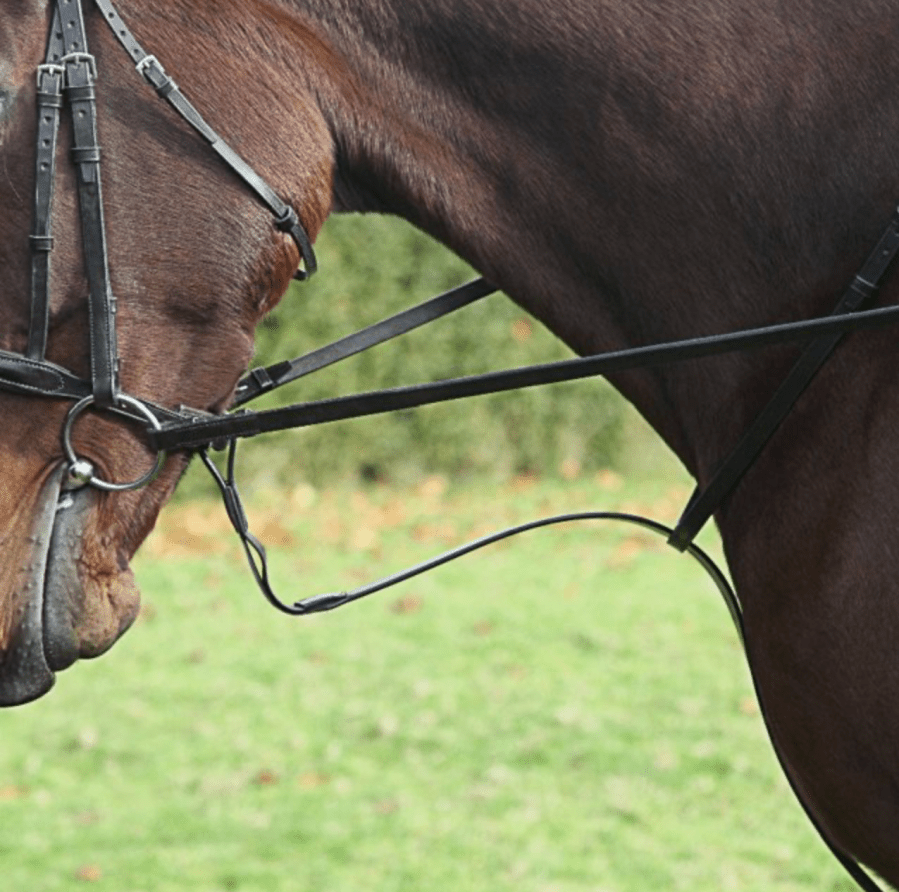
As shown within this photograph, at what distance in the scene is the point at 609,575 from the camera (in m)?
8.20

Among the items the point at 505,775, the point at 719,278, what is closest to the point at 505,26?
the point at 719,278

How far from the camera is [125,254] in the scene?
218cm

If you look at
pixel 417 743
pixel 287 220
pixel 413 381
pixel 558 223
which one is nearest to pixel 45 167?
pixel 287 220

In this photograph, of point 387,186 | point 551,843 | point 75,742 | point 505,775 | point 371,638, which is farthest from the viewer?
point 371,638

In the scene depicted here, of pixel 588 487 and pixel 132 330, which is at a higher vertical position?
pixel 132 330

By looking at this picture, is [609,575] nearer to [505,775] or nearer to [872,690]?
[505,775]

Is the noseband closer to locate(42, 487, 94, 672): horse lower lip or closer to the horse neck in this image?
locate(42, 487, 94, 672): horse lower lip

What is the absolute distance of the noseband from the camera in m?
2.13

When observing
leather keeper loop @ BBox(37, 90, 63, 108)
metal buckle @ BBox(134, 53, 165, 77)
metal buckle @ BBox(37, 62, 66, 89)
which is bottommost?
leather keeper loop @ BBox(37, 90, 63, 108)

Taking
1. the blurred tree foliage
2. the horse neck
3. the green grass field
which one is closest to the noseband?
the horse neck

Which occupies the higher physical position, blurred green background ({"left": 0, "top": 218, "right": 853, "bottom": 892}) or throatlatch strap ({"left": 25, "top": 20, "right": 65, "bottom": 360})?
throatlatch strap ({"left": 25, "top": 20, "right": 65, "bottom": 360})

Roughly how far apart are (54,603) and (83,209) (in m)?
0.58

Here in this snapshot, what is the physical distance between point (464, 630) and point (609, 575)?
3.77ft

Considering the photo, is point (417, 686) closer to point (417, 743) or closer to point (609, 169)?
point (417, 743)
